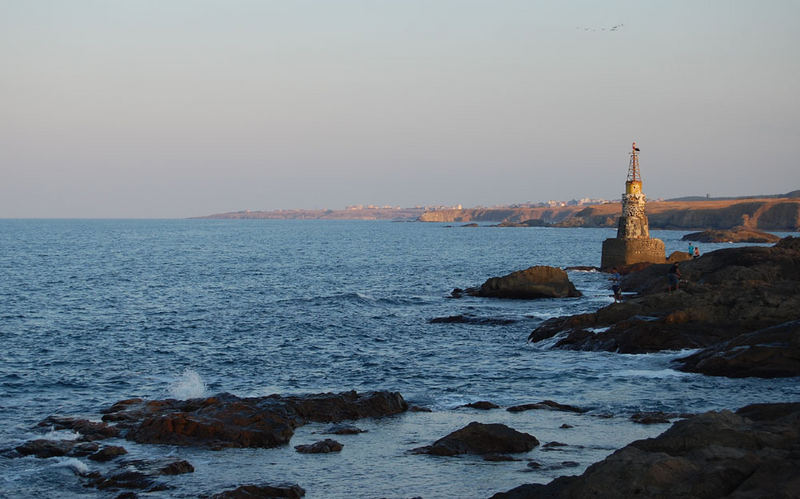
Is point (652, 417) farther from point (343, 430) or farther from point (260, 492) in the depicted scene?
point (260, 492)

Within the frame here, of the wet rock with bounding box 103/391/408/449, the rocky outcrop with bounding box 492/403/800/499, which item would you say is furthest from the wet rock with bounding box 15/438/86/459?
the rocky outcrop with bounding box 492/403/800/499

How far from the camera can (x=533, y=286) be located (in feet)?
172

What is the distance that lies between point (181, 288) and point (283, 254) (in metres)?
51.4

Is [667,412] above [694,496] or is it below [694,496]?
below

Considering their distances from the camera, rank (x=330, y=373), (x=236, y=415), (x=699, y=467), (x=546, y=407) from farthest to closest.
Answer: (x=330, y=373)
(x=546, y=407)
(x=236, y=415)
(x=699, y=467)

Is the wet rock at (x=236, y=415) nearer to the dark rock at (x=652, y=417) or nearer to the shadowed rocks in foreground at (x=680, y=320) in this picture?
the dark rock at (x=652, y=417)

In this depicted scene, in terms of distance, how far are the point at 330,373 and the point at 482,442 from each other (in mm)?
11635

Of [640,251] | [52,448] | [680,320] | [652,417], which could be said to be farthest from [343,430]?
[640,251]

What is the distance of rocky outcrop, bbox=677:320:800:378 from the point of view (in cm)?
2517

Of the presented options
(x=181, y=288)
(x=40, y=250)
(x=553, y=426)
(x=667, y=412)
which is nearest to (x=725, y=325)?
(x=667, y=412)

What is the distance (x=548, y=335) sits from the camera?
3478 cm

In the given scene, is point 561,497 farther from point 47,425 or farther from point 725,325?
point 725,325

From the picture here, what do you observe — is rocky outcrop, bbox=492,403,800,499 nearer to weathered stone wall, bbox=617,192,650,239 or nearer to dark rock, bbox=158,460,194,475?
dark rock, bbox=158,460,194,475

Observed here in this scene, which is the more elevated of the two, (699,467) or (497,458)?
(699,467)
